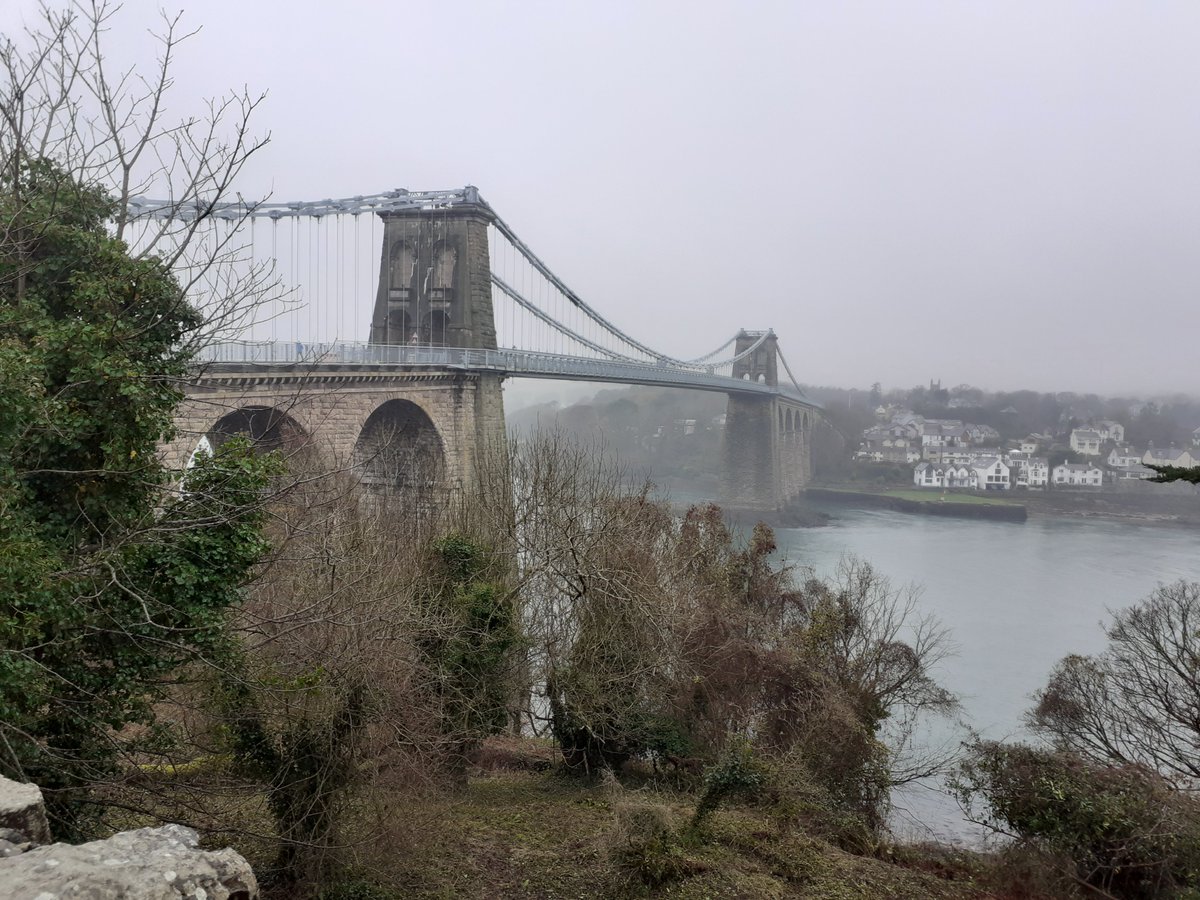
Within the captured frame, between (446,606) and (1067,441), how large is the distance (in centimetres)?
4311

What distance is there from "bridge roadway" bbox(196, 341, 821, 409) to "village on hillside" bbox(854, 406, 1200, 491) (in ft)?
49.0

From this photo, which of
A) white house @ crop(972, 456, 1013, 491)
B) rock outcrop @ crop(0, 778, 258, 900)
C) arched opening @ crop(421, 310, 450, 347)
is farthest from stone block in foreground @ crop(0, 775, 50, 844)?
white house @ crop(972, 456, 1013, 491)

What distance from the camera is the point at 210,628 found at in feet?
15.8

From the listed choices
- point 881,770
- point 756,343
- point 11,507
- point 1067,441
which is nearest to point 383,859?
point 11,507

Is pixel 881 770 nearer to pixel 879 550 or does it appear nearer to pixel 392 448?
pixel 392 448

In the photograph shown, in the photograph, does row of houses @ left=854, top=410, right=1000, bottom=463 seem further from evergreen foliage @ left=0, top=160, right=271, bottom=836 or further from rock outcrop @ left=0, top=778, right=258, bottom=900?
rock outcrop @ left=0, top=778, right=258, bottom=900

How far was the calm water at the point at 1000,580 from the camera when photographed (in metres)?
15.4

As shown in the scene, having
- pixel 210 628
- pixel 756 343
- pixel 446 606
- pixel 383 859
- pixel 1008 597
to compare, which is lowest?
pixel 1008 597

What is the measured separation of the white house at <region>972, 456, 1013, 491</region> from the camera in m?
40.5

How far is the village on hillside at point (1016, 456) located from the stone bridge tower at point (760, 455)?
5191 millimetres

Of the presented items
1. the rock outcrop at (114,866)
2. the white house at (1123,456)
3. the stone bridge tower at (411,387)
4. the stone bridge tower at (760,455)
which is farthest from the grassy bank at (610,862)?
the white house at (1123,456)

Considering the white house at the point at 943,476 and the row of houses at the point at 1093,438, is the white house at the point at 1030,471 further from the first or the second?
the row of houses at the point at 1093,438

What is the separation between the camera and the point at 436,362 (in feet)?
62.8

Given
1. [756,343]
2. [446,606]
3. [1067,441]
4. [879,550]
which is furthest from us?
[756,343]
